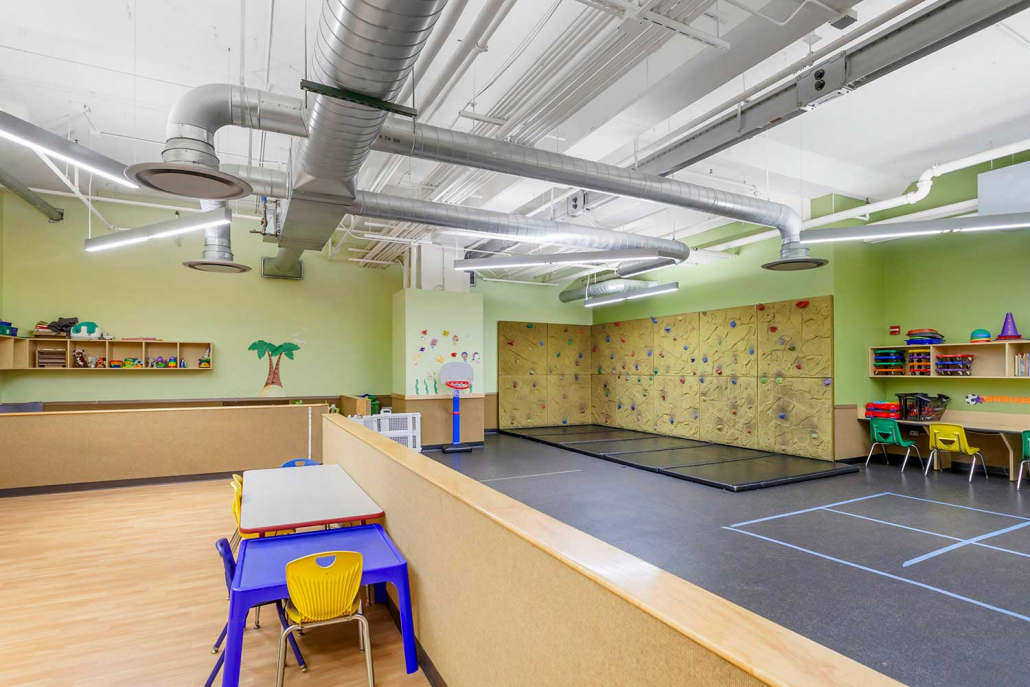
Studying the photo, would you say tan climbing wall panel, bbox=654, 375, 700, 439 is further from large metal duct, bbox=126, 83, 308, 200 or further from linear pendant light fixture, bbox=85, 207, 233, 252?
large metal duct, bbox=126, 83, 308, 200

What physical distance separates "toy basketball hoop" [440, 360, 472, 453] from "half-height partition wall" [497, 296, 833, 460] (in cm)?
275

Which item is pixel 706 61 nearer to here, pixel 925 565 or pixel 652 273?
pixel 925 565

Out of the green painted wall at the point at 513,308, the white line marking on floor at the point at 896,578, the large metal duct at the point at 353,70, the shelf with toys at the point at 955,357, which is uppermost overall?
the large metal duct at the point at 353,70

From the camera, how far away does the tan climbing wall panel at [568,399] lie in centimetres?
1284

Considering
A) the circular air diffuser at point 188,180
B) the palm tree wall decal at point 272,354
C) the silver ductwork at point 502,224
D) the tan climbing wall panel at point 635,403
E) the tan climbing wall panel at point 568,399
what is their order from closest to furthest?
the circular air diffuser at point 188,180 < the silver ductwork at point 502,224 < the palm tree wall decal at point 272,354 < the tan climbing wall panel at point 635,403 < the tan climbing wall panel at point 568,399

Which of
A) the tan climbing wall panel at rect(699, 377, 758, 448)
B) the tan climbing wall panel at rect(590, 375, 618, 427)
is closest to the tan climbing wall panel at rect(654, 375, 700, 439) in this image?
the tan climbing wall panel at rect(699, 377, 758, 448)

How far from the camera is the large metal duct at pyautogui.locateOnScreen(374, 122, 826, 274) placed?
4.07 metres

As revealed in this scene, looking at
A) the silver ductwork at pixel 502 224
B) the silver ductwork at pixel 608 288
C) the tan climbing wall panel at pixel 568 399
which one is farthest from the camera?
the tan climbing wall panel at pixel 568 399

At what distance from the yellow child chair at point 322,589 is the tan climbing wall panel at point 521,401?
382 inches

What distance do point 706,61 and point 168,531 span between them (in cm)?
627

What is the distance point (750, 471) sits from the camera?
7.33 metres

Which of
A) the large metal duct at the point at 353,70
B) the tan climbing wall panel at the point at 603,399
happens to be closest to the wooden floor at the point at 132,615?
the large metal duct at the point at 353,70

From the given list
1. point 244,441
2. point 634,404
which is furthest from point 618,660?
point 634,404

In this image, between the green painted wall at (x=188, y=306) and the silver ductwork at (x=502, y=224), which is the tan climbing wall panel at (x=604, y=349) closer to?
the silver ductwork at (x=502, y=224)
